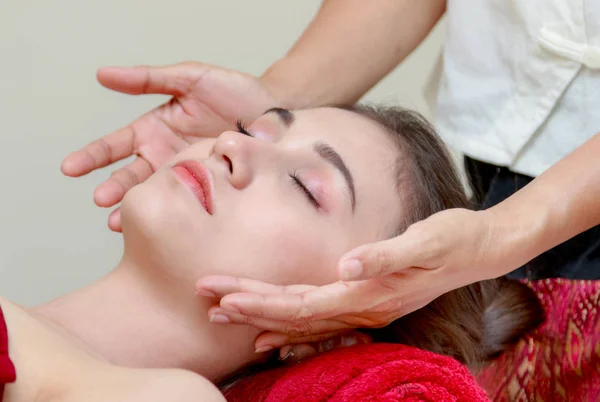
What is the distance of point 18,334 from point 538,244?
682 millimetres

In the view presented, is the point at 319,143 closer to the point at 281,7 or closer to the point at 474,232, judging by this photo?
the point at 474,232

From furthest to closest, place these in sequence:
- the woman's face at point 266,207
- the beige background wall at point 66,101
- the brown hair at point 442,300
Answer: the beige background wall at point 66,101, the brown hair at point 442,300, the woman's face at point 266,207

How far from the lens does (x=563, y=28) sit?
52.0 inches

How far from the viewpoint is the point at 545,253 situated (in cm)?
142

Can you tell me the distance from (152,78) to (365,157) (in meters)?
0.46

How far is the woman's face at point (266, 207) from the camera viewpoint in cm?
108

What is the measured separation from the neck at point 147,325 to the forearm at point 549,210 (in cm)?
38

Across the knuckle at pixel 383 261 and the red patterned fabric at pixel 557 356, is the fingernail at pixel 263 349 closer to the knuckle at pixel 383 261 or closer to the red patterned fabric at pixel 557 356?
the knuckle at pixel 383 261

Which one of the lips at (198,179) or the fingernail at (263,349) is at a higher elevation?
the lips at (198,179)

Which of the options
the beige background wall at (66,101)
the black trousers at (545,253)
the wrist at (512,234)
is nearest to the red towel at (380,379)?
the wrist at (512,234)

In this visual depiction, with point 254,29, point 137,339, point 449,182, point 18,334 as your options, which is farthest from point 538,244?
point 254,29

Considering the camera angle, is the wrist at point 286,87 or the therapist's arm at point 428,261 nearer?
the therapist's arm at point 428,261

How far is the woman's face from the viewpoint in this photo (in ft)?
3.53

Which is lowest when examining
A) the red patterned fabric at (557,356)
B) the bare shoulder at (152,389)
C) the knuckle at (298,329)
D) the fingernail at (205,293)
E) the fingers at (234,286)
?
the red patterned fabric at (557,356)
